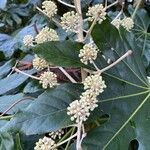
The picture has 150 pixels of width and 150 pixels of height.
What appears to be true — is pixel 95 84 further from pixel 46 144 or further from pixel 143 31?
pixel 143 31

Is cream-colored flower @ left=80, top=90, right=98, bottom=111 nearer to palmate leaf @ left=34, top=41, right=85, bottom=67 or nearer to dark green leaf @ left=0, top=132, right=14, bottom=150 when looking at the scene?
palmate leaf @ left=34, top=41, right=85, bottom=67

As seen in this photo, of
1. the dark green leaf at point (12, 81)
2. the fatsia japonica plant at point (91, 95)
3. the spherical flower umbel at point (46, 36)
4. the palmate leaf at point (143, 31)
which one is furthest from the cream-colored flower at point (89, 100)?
the palmate leaf at point (143, 31)

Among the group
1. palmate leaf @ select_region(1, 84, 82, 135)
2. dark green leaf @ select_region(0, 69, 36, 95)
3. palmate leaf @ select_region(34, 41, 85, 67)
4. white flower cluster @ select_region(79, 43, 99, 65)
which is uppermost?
palmate leaf @ select_region(34, 41, 85, 67)

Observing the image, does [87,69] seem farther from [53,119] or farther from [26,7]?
[26,7]

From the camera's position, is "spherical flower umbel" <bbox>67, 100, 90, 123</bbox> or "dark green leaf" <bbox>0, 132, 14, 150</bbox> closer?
"spherical flower umbel" <bbox>67, 100, 90, 123</bbox>

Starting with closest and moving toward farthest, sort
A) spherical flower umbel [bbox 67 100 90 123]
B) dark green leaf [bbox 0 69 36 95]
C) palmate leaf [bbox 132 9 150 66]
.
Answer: spherical flower umbel [bbox 67 100 90 123]
dark green leaf [bbox 0 69 36 95]
palmate leaf [bbox 132 9 150 66]

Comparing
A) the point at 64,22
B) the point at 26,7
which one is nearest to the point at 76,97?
the point at 64,22

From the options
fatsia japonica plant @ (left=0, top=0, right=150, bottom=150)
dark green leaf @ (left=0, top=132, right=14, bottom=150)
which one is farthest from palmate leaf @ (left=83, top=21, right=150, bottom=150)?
dark green leaf @ (left=0, top=132, right=14, bottom=150)
